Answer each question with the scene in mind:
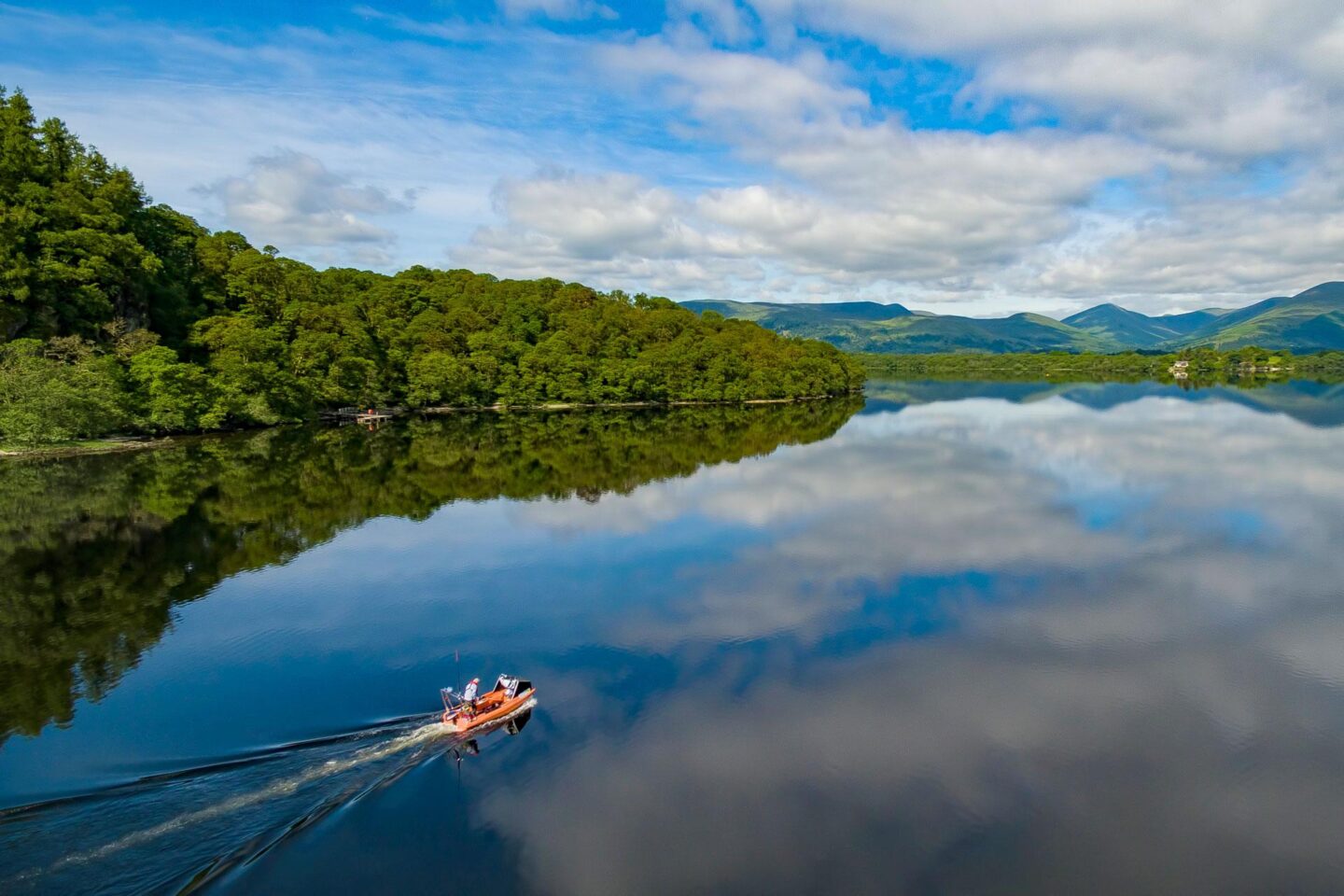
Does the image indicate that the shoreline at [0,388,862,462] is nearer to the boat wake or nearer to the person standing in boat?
the boat wake

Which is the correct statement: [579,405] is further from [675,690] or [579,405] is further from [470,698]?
[470,698]

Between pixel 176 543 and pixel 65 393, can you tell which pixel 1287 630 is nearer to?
pixel 176 543

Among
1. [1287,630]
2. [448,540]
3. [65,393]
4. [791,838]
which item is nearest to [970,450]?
[1287,630]

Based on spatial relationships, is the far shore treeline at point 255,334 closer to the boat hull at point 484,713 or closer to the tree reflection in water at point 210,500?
the tree reflection in water at point 210,500

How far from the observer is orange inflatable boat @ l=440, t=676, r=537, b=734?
50.5 ft

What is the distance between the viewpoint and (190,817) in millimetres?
12227

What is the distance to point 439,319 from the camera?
98688 mm

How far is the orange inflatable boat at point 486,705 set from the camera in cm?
1541

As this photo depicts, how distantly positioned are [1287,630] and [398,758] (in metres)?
25.7

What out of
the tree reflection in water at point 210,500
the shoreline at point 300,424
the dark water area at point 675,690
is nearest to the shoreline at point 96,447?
the shoreline at point 300,424

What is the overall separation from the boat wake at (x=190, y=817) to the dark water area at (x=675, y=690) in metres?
0.06

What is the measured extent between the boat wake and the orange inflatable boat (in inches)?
22.4

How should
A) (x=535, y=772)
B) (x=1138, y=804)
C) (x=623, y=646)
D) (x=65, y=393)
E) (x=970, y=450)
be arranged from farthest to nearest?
(x=970, y=450) → (x=65, y=393) → (x=623, y=646) → (x=535, y=772) → (x=1138, y=804)

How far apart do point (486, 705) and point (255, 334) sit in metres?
66.0
